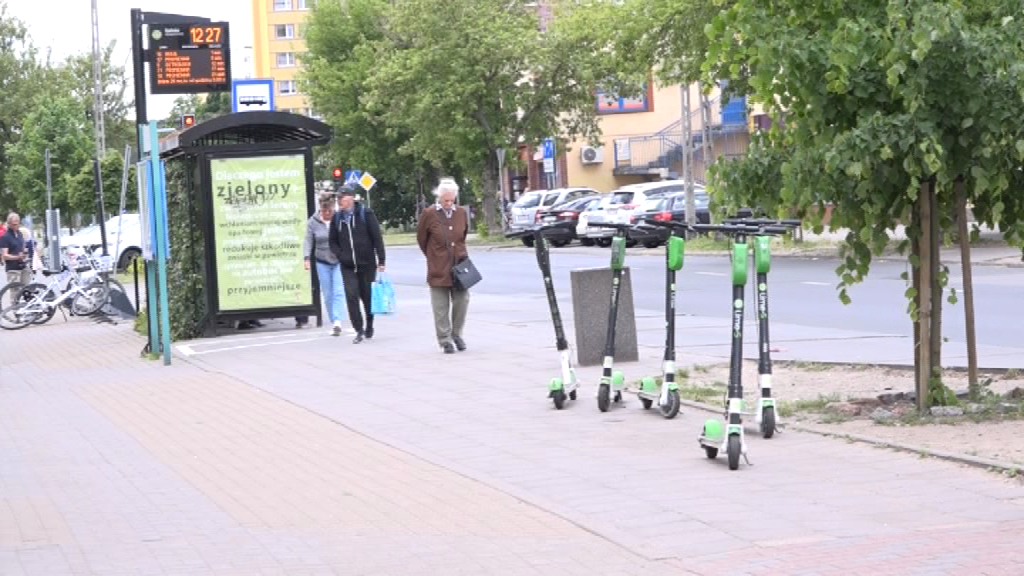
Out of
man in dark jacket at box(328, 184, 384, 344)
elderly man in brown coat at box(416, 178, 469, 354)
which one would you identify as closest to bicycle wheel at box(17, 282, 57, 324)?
man in dark jacket at box(328, 184, 384, 344)

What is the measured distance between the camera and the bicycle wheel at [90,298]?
1032 inches

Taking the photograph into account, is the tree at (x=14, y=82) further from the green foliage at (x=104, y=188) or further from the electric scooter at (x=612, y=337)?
the electric scooter at (x=612, y=337)

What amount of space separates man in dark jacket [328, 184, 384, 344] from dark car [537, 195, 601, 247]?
2809cm

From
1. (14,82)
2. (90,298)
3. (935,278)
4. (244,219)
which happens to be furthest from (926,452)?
(14,82)

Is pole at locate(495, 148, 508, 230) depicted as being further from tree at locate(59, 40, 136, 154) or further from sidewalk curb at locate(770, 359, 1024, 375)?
sidewalk curb at locate(770, 359, 1024, 375)

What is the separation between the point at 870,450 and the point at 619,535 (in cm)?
251

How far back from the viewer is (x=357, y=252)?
59.6ft

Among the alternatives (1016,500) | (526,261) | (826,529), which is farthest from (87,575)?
(526,261)

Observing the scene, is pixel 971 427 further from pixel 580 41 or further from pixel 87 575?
pixel 580 41

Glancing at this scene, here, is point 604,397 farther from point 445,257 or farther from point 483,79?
point 483,79

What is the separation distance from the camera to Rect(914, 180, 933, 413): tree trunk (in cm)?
1040

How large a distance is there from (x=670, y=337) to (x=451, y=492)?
2.61 m

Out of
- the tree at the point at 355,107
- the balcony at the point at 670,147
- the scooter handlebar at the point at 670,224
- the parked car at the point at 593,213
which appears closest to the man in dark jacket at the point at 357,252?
the scooter handlebar at the point at 670,224

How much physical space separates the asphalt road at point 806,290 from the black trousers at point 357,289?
482 centimetres
